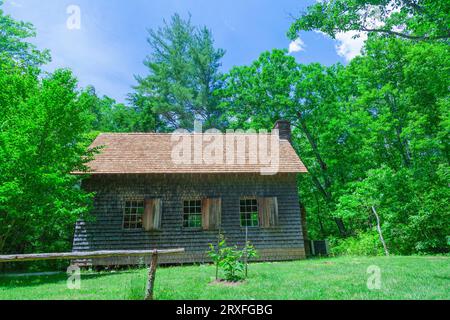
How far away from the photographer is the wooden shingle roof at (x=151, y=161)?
11.8 m

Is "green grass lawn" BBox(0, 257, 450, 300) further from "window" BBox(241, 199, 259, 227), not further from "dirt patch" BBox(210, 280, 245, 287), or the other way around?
"window" BBox(241, 199, 259, 227)

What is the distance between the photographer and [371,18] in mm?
10898

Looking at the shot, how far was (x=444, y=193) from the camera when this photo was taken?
1278cm

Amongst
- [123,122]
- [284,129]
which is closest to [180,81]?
[123,122]

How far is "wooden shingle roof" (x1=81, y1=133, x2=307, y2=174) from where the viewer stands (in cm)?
1179

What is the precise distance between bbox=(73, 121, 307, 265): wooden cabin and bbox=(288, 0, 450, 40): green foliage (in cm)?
626

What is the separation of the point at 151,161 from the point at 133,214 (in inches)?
100

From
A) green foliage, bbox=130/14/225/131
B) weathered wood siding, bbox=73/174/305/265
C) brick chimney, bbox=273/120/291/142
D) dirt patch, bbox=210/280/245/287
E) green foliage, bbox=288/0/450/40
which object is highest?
green foliage, bbox=130/14/225/131

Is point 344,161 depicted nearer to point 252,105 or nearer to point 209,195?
point 252,105

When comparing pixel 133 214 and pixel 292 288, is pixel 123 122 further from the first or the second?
pixel 292 288

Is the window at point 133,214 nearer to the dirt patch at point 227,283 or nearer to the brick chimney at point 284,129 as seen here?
the dirt patch at point 227,283

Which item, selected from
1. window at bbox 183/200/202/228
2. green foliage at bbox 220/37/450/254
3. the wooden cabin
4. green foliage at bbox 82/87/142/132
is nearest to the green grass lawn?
the wooden cabin
